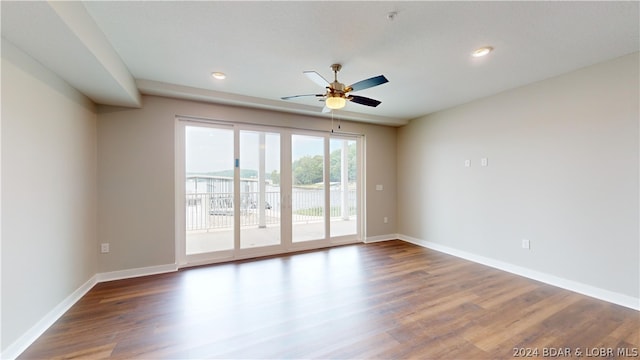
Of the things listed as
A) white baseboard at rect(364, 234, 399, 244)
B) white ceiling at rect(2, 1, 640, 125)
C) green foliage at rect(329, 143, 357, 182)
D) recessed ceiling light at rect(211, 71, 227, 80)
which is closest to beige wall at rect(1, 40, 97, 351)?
white ceiling at rect(2, 1, 640, 125)

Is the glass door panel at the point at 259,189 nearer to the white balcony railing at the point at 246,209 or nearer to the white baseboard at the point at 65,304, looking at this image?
the white balcony railing at the point at 246,209

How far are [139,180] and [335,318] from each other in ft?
10.3

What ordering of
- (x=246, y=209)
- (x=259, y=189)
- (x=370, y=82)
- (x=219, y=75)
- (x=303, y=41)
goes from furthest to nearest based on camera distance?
(x=259, y=189)
(x=246, y=209)
(x=219, y=75)
(x=370, y=82)
(x=303, y=41)

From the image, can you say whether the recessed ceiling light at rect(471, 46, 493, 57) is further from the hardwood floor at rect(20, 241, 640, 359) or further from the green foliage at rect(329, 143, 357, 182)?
the green foliage at rect(329, 143, 357, 182)

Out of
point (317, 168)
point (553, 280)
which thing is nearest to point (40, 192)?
point (317, 168)

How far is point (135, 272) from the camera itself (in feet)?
11.3

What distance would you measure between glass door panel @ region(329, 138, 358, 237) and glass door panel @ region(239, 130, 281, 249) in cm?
120

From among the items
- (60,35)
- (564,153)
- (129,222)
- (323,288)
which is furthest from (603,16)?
(129,222)

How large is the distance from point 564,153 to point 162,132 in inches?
208

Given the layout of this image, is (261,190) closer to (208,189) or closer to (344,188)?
(208,189)

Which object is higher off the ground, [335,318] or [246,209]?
[246,209]

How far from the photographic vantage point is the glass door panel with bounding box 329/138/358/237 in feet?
17.0

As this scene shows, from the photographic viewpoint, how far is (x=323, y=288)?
303 centimetres

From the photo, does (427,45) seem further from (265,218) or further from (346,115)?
(265,218)
